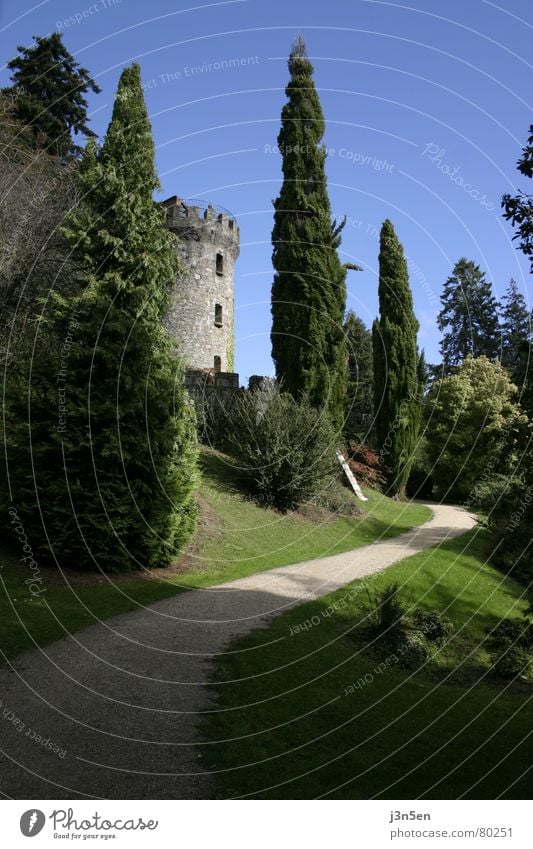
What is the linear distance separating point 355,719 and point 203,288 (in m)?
31.7

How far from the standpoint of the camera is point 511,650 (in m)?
10.2

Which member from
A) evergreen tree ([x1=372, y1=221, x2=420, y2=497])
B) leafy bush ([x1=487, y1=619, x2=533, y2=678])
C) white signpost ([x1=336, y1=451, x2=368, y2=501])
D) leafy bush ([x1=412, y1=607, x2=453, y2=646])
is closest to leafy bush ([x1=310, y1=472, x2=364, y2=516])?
white signpost ([x1=336, y1=451, x2=368, y2=501])

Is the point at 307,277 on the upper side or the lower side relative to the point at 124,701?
upper

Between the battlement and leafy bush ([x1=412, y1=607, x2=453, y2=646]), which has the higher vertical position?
the battlement

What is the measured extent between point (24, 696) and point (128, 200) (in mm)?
11935

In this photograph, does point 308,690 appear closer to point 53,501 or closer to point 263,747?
point 263,747

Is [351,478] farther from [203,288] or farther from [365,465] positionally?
[203,288]

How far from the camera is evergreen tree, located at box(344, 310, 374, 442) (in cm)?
3525

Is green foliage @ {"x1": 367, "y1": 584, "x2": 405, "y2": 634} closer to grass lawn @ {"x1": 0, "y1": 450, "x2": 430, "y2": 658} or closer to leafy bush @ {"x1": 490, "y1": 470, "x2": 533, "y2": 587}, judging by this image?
grass lawn @ {"x1": 0, "y1": 450, "x2": 430, "y2": 658}
